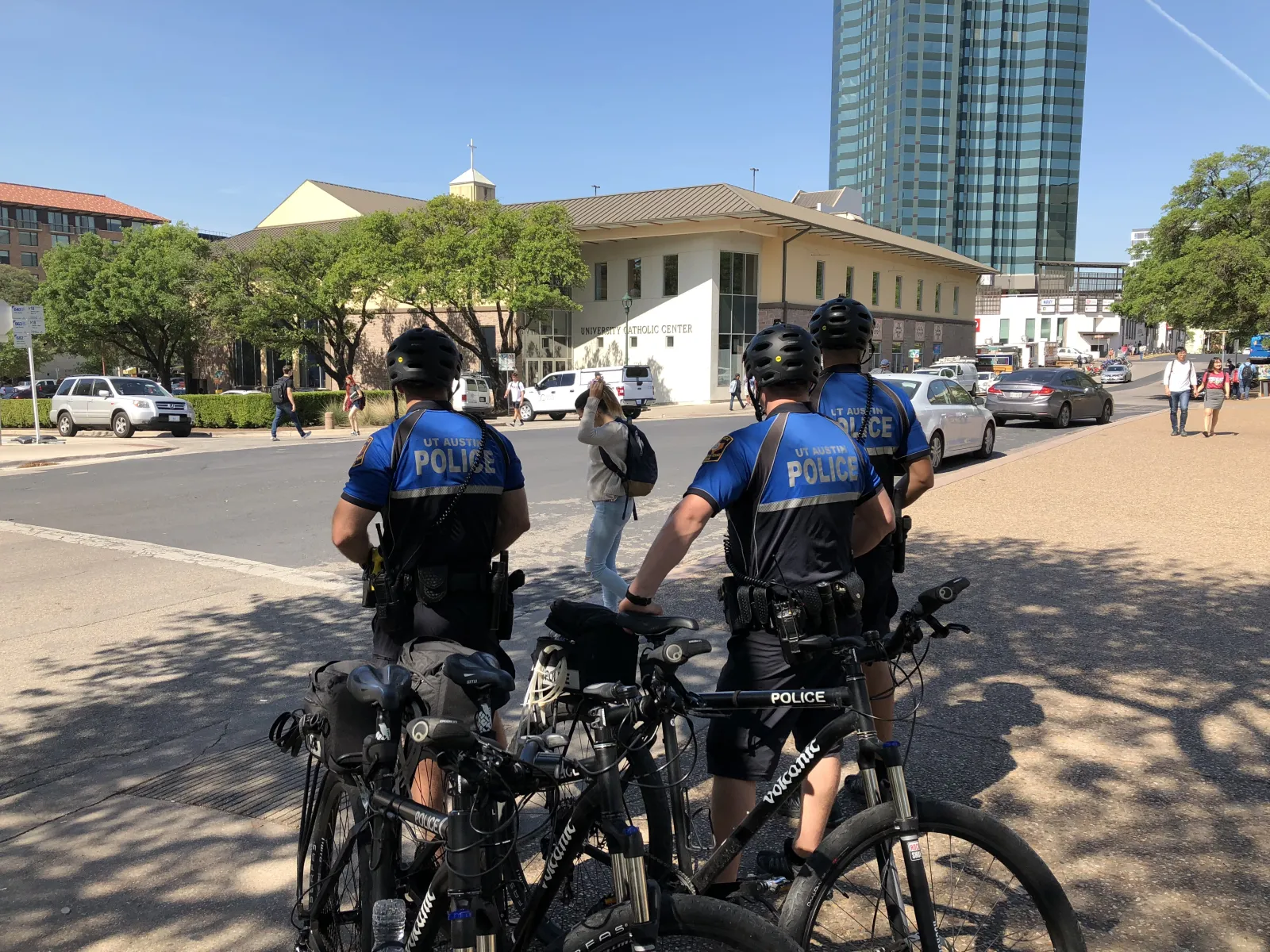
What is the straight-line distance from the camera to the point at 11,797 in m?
4.17

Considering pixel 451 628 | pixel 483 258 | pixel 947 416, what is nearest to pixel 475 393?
pixel 483 258

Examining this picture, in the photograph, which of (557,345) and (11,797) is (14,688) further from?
(557,345)

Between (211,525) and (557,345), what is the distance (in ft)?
126

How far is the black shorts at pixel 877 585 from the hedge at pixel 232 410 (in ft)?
94.6

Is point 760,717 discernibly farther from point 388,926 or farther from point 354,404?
point 354,404

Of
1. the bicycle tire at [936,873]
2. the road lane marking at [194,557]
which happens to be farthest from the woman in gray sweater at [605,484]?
the bicycle tire at [936,873]

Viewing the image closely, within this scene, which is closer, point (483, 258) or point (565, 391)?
point (565, 391)

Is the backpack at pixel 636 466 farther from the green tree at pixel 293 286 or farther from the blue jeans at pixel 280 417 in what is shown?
the green tree at pixel 293 286

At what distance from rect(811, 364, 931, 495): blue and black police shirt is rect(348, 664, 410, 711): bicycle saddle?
7.18ft

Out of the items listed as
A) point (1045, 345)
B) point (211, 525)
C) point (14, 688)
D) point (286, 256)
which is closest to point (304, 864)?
point (14, 688)

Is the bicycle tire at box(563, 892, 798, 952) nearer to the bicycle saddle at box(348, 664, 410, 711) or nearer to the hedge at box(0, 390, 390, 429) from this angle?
the bicycle saddle at box(348, 664, 410, 711)

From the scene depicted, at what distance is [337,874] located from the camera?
2.63 metres

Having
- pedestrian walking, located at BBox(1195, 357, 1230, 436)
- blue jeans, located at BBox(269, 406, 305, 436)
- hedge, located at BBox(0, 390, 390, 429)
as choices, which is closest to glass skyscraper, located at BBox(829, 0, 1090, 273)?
hedge, located at BBox(0, 390, 390, 429)

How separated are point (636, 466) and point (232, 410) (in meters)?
27.2
